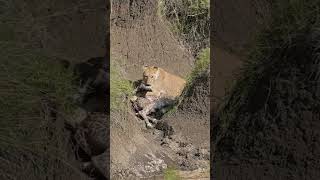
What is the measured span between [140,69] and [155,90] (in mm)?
315

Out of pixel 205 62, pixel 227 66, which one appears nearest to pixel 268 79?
pixel 227 66

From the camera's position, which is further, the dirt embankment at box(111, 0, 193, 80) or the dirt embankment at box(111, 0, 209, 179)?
the dirt embankment at box(111, 0, 193, 80)

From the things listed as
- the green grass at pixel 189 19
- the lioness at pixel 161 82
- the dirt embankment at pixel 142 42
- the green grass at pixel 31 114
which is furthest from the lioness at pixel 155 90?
the green grass at pixel 31 114

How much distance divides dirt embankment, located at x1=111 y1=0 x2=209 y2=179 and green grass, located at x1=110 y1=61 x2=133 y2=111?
0.08m

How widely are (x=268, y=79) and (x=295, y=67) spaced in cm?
17

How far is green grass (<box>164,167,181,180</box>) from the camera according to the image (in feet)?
14.8

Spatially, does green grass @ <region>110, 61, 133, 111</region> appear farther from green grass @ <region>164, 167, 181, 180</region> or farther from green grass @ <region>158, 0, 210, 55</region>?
green grass @ <region>158, 0, 210, 55</region>

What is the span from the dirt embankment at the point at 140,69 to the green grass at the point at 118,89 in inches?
3.2

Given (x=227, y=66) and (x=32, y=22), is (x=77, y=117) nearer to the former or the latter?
(x=32, y=22)

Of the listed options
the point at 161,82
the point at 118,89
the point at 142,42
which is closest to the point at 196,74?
the point at 161,82

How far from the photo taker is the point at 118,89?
4629mm

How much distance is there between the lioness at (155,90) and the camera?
504 cm

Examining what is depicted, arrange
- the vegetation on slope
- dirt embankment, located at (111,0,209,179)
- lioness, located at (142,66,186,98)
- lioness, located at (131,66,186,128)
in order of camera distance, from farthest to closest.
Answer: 1. lioness, located at (142,66,186,98)
2. lioness, located at (131,66,186,128)
3. dirt embankment, located at (111,0,209,179)
4. the vegetation on slope

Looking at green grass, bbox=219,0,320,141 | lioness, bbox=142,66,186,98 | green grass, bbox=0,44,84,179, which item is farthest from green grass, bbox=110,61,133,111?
green grass, bbox=0,44,84,179
